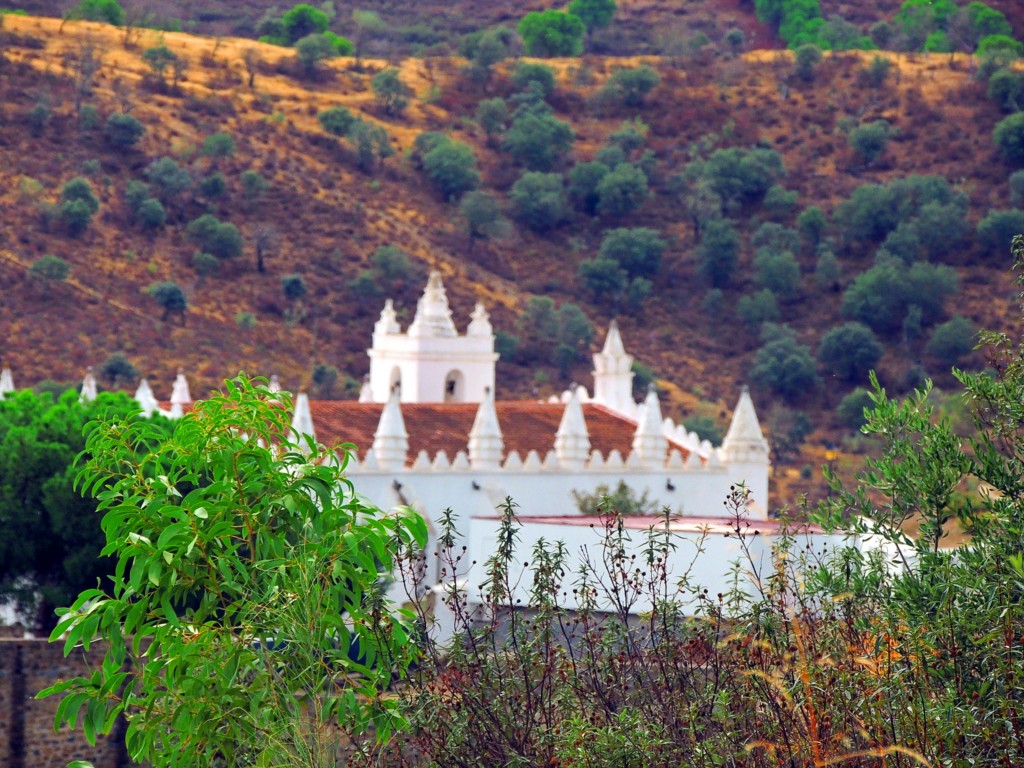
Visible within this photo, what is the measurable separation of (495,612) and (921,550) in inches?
119

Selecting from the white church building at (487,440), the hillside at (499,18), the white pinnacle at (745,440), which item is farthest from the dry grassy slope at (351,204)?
the white pinnacle at (745,440)

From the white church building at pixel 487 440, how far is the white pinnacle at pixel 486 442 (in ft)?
0.10

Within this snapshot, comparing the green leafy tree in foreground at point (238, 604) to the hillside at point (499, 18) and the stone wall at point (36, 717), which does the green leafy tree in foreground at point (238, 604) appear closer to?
A: the stone wall at point (36, 717)

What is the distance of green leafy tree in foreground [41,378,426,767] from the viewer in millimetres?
15664

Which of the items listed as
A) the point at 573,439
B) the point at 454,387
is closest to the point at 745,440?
the point at 573,439

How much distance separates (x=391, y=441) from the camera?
154 feet

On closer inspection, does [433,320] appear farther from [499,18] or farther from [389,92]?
[499,18]

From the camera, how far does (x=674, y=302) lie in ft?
301

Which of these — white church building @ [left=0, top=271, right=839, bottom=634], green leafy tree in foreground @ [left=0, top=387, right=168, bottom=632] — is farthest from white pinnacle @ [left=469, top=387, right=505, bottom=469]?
green leafy tree in foreground @ [left=0, top=387, right=168, bottom=632]

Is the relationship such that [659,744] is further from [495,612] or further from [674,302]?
[674,302]

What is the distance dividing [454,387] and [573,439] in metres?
6.60

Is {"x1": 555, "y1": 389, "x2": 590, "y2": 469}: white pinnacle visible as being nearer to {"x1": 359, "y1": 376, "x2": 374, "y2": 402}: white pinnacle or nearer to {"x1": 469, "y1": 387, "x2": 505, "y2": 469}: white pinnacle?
{"x1": 469, "y1": 387, "x2": 505, "y2": 469}: white pinnacle

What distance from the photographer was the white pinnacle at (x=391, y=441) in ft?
153

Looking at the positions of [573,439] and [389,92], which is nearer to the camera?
[573,439]
